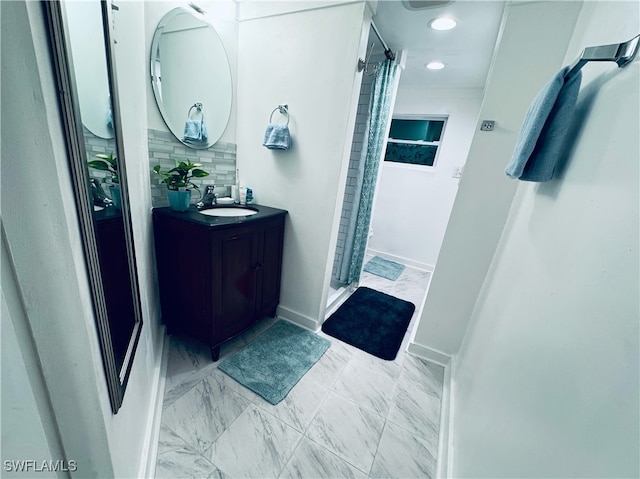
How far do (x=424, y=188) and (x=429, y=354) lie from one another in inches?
90.5

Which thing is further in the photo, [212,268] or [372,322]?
[372,322]

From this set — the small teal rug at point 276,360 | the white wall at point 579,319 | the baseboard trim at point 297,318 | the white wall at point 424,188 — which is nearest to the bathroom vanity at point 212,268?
the small teal rug at point 276,360

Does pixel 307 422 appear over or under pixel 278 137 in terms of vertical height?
under

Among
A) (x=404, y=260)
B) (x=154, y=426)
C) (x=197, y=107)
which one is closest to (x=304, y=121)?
(x=197, y=107)

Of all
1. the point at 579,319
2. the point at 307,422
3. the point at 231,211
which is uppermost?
the point at 579,319

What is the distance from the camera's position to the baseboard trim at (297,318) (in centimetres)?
194

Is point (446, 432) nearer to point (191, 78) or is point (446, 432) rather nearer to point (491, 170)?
point (491, 170)

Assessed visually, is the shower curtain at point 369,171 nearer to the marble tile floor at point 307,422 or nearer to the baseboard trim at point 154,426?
the marble tile floor at point 307,422

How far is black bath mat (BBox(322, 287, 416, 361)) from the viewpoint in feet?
6.17

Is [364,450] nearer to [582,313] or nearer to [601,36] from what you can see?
[582,313]

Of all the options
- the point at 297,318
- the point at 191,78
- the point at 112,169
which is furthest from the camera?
the point at 297,318

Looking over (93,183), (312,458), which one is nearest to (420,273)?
(312,458)

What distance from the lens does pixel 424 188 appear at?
3359 mm

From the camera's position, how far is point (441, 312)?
1.71 metres
